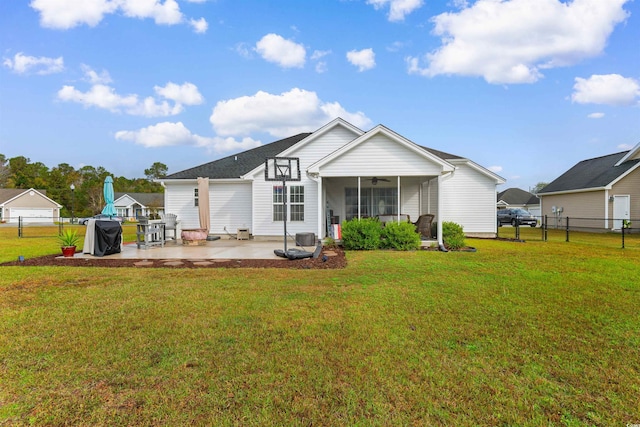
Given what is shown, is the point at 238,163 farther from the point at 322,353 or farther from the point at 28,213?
the point at 28,213

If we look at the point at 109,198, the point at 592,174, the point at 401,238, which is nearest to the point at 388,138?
the point at 401,238

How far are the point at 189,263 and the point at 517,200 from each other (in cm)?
5273

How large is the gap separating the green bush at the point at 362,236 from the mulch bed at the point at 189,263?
219 centimetres

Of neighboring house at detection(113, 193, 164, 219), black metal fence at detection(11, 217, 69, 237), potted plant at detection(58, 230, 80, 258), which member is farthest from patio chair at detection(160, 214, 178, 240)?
neighboring house at detection(113, 193, 164, 219)

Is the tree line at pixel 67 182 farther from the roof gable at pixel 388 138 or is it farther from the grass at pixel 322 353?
the grass at pixel 322 353

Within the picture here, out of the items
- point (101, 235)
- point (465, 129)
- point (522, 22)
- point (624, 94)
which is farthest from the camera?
point (624, 94)

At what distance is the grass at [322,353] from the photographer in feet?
7.47

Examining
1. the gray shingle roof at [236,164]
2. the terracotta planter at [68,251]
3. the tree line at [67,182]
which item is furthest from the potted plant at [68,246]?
the tree line at [67,182]

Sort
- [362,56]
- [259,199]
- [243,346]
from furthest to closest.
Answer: [362,56] < [259,199] < [243,346]

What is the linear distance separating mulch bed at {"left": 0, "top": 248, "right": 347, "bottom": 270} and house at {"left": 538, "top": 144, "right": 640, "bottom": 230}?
56.8ft

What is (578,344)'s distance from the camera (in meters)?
3.34

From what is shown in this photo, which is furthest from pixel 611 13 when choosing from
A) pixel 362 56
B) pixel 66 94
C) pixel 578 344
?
pixel 66 94

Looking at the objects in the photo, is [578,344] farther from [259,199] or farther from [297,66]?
[297,66]

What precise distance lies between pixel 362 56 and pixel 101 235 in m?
14.8
